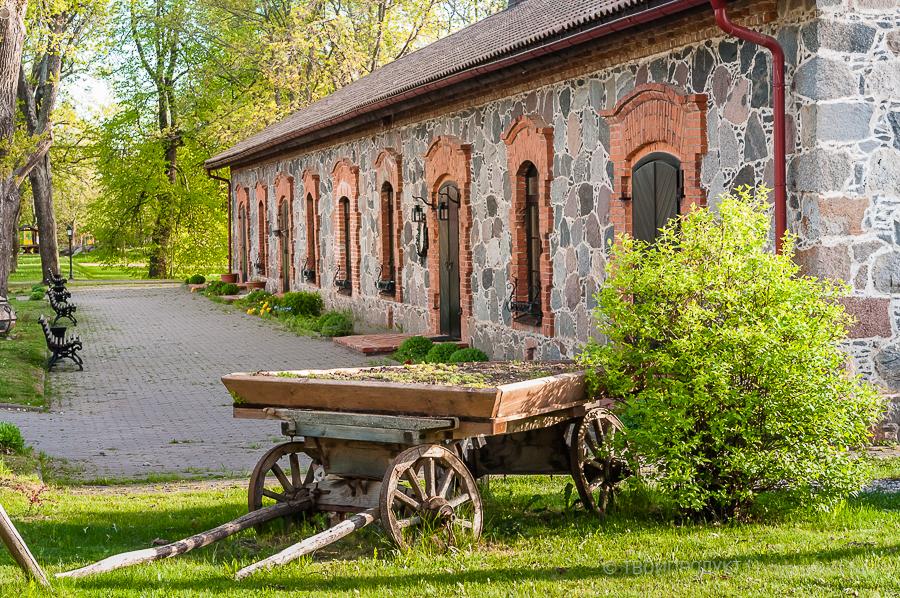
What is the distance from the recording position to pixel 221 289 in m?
32.1

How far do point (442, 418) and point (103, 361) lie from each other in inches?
528

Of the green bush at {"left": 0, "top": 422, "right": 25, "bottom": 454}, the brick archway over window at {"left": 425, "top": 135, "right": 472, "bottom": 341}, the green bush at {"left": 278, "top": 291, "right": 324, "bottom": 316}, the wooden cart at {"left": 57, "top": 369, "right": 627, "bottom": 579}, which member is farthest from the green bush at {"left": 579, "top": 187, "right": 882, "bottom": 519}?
the green bush at {"left": 278, "top": 291, "right": 324, "bottom": 316}

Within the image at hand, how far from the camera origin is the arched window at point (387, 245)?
19.5 meters

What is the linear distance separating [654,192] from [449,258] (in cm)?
625

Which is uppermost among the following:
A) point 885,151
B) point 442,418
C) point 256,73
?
point 256,73

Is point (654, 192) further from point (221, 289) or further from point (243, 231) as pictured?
point (243, 231)

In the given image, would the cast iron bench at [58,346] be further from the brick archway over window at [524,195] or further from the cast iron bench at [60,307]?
the brick archway over window at [524,195]

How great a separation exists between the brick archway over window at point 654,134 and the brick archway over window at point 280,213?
15.8 m

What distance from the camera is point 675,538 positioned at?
6117mm

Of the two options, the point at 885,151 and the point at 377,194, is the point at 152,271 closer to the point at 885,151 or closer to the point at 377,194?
the point at 377,194

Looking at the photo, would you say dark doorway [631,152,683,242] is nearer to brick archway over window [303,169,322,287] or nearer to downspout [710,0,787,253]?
downspout [710,0,787,253]

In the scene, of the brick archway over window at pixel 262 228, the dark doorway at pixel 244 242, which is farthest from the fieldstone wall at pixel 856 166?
the dark doorway at pixel 244 242

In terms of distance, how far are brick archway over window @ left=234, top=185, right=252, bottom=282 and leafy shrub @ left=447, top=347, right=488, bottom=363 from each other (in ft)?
60.0

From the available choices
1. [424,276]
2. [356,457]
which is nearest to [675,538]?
[356,457]
